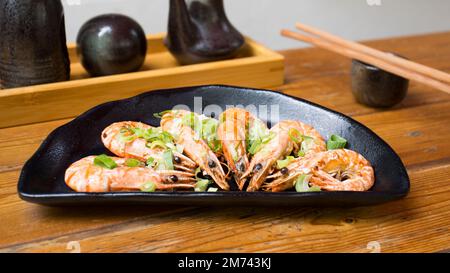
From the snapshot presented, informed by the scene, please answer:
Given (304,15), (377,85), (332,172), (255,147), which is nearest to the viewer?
(332,172)

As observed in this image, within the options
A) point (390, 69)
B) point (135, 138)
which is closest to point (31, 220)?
point (135, 138)

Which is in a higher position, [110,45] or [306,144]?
[110,45]

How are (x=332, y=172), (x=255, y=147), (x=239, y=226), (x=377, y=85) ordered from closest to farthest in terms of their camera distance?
(x=239, y=226)
(x=332, y=172)
(x=255, y=147)
(x=377, y=85)

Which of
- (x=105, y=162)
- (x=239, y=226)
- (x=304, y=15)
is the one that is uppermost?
(x=304, y=15)

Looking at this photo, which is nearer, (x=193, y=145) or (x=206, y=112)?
(x=193, y=145)

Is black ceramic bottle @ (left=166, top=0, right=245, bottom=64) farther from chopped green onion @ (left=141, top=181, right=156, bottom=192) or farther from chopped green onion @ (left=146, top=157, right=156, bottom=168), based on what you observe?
chopped green onion @ (left=141, top=181, right=156, bottom=192)

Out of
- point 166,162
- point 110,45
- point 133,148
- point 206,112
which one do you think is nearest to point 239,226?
point 166,162

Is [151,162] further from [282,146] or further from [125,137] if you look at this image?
[282,146]

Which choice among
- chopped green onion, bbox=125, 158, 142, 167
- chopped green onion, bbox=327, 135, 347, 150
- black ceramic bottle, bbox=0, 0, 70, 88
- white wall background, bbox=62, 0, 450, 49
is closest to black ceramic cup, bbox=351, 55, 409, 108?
chopped green onion, bbox=327, 135, 347, 150
